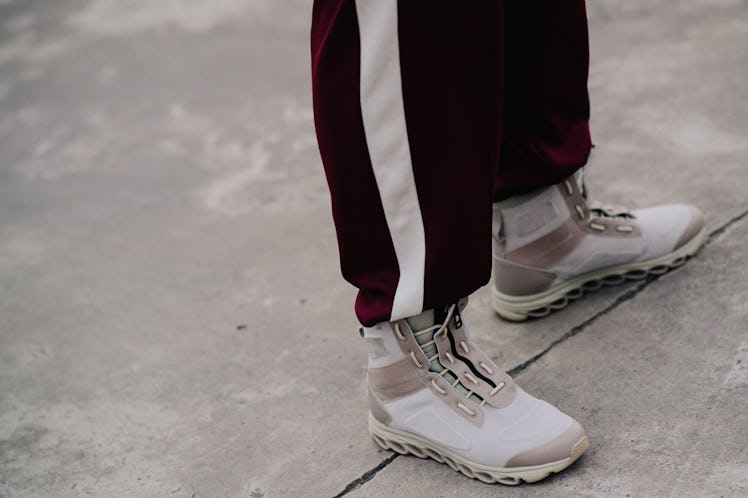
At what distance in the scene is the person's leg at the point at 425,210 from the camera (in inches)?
41.0

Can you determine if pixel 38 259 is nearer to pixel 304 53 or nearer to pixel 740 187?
pixel 304 53

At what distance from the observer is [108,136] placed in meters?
2.53

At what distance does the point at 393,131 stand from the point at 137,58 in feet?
6.96

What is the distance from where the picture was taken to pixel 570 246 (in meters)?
1.50

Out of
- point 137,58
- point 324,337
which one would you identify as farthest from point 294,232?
point 137,58

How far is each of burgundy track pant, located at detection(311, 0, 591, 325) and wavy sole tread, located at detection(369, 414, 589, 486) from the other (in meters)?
0.19

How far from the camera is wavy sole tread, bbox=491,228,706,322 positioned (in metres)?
1.51
